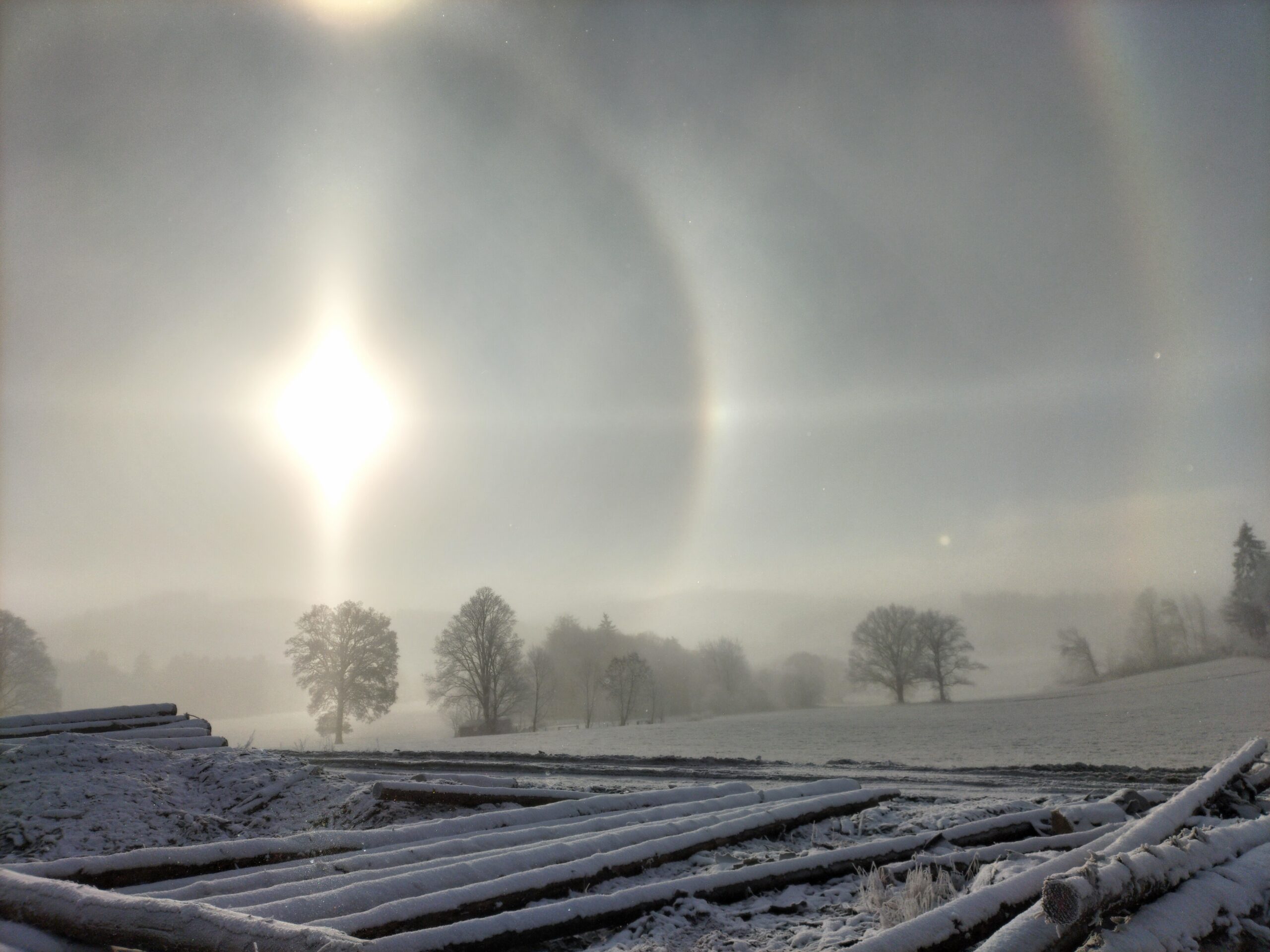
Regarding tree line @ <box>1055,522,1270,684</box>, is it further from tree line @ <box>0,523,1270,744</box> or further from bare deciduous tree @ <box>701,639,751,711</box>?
bare deciduous tree @ <box>701,639,751,711</box>

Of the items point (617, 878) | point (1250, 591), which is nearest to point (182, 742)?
point (617, 878)

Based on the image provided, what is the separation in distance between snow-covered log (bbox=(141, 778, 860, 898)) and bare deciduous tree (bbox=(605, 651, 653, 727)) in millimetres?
60099

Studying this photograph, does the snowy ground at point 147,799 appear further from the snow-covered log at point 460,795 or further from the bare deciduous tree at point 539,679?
the bare deciduous tree at point 539,679

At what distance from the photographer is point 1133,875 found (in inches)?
187

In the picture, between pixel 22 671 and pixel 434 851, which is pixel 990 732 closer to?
pixel 434 851

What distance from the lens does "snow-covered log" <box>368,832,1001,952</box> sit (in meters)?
5.30

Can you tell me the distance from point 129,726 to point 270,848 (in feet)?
41.9

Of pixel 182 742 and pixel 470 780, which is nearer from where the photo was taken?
pixel 470 780

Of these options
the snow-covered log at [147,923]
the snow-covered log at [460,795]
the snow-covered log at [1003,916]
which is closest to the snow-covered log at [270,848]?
the snow-covered log at [460,795]

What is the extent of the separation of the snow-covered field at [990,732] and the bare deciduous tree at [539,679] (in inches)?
783

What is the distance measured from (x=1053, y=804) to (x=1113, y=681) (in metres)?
67.2

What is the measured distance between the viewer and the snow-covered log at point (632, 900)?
209 inches

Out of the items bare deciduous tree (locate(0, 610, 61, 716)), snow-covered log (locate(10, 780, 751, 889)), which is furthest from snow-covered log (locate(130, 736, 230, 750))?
bare deciduous tree (locate(0, 610, 61, 716))

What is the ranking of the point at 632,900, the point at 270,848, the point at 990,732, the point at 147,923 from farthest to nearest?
the point at 990,732 → the point at 270,848 → the point at 632,900 → the point at 147,923
